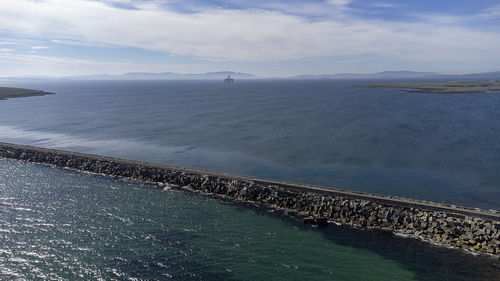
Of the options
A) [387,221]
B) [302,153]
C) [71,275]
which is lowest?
A: [71,275]

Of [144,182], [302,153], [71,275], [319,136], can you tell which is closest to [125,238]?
[71,275]

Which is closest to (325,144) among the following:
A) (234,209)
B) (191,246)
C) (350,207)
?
(350,207)

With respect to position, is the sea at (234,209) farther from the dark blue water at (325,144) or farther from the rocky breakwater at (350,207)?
the rocky breakwater at (350,207)

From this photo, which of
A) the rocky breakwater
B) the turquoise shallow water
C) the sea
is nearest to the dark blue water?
the sea

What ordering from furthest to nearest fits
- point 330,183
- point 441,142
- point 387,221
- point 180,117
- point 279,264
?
point 180,117, point 441,142, point 330,183, point 387,221, point 279,264

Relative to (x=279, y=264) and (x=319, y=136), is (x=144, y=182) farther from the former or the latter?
(x=319, y=136)

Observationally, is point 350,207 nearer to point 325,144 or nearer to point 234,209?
point 234,209
